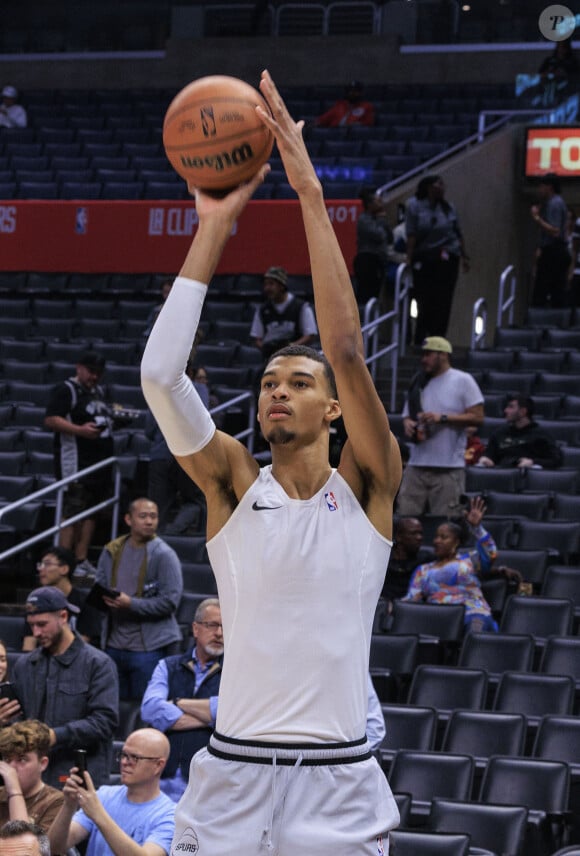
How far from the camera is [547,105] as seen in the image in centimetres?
1492

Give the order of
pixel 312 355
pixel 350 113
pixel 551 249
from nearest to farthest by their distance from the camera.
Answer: pixel 312 355
pixel 551 249
pixel 350 113

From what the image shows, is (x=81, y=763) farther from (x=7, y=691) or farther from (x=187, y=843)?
(x=187, y=843)

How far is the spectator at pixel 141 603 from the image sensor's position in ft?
23.9

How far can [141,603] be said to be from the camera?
7.23 m

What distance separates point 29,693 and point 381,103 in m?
12.0

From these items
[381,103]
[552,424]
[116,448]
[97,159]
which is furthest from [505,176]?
[116,448]

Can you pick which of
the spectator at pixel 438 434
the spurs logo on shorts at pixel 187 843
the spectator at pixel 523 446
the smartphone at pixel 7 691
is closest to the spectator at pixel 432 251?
the spectator at pixel 523 446

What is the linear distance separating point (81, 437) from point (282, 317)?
181cm

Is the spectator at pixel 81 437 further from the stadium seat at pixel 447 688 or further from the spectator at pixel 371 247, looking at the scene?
the spectator at pixel 371 247

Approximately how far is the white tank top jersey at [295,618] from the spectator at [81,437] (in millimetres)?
6177

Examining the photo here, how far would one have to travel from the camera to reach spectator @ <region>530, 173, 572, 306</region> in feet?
40.2

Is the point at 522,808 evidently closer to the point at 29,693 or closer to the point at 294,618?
the point at 29,693

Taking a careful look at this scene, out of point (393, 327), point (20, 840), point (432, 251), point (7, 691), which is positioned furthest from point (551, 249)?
point (20, 840)

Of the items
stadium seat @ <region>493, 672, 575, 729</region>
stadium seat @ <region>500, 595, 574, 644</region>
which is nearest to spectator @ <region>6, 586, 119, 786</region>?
stadium seat @ <region>493, 672, 575, 729</region>
